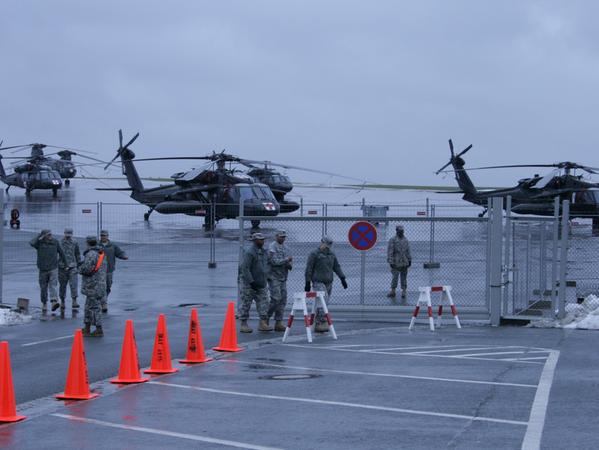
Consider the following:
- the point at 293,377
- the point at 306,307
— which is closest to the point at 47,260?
the point at 306,307

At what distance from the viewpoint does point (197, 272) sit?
96.8ft

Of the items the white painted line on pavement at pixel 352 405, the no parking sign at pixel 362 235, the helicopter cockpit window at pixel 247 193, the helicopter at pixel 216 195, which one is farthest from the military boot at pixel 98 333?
the helicopter cockpit window at pixel 247 193

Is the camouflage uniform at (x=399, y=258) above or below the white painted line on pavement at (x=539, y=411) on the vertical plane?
above

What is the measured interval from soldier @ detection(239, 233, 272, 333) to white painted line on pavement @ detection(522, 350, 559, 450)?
5.50 m

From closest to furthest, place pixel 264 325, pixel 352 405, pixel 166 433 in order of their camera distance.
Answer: pixel 166 433 → pixel 352 405 → pixel 264 325

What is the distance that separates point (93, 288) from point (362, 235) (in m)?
4.94

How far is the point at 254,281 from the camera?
56.9ft

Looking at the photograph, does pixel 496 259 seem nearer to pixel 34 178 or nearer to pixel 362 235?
pixel 362 235

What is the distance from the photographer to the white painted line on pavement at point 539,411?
27.4 feet

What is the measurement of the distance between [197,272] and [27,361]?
1533 cm

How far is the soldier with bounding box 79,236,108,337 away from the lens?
665 inches

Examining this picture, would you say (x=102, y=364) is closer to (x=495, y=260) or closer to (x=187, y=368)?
(x=187, y=368)

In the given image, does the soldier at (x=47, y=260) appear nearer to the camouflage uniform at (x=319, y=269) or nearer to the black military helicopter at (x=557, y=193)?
the camouflage uniform at (x=319, y=269)

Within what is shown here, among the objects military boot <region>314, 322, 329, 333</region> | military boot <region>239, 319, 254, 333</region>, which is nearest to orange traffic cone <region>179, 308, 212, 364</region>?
military boot <region>239, 319, 254, 333</region>
